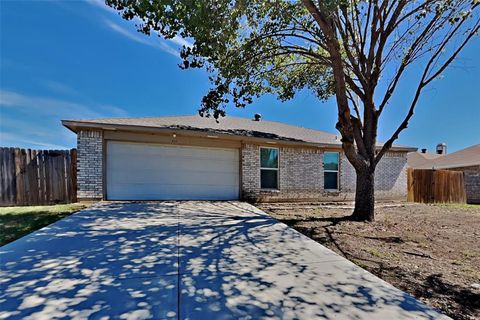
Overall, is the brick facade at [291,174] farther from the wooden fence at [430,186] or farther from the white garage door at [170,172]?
the wooden fence at [430,186]

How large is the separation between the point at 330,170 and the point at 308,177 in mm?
1364

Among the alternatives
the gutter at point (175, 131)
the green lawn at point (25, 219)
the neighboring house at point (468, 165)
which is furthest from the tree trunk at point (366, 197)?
the neighboring house at point (468, 165)

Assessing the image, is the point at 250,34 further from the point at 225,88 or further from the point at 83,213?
the point at 83,213

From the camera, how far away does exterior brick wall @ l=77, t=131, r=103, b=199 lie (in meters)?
8.66

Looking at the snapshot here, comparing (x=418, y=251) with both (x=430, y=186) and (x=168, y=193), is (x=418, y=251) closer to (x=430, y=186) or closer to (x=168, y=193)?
(x=168, y=193)

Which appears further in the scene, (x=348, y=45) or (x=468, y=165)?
(x=468, y=165)

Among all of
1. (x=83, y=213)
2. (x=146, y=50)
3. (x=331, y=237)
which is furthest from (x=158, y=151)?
(x=331, y=237)

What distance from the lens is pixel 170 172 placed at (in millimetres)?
9852

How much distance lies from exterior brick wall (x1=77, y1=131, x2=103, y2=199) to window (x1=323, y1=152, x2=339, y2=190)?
31.8 ft

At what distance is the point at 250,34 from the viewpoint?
817 centimetres

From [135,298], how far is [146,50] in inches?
387

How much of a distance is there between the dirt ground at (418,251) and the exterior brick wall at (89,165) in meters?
6.35

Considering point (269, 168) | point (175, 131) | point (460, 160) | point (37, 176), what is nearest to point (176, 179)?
point (175, 131)

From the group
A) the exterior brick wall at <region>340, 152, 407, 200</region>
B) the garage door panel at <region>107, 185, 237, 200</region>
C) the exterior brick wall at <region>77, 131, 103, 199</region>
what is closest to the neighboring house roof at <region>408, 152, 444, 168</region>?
the exterior brick wall at <region>340, 152, 407, 200</region>
